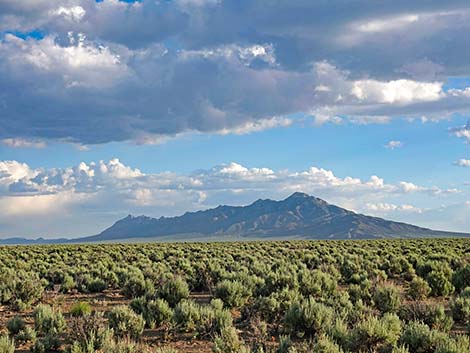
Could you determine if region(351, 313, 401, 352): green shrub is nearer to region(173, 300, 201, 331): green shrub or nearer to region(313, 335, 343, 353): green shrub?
region(313, 335, 343, 353): green shrub

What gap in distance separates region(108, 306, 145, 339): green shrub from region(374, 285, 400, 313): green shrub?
6433 millimetres

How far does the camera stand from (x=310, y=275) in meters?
19.1

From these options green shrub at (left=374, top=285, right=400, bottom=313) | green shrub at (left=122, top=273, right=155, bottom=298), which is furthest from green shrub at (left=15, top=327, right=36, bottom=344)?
green shrub at (left=374, top=285, right=400, bottom=313)

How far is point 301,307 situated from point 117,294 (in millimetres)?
A: 9352

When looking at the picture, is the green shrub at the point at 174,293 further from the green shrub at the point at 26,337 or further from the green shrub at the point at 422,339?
the green shrub at the point at 422,339

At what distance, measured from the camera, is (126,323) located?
40.2ft

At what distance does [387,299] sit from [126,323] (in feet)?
23.0

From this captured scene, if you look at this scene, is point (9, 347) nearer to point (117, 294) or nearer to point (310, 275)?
point (117, 294)

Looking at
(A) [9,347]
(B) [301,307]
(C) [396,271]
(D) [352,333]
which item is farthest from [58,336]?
(C) [396,271]

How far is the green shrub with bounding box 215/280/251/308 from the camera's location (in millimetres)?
15828

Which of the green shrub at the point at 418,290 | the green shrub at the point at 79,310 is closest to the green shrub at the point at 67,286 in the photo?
the green shrub at the point at 79,310

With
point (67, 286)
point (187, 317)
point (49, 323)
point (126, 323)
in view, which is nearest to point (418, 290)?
point (187, 317)

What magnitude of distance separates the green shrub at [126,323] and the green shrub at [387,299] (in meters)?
6.43

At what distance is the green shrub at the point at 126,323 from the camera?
12.1 meters
